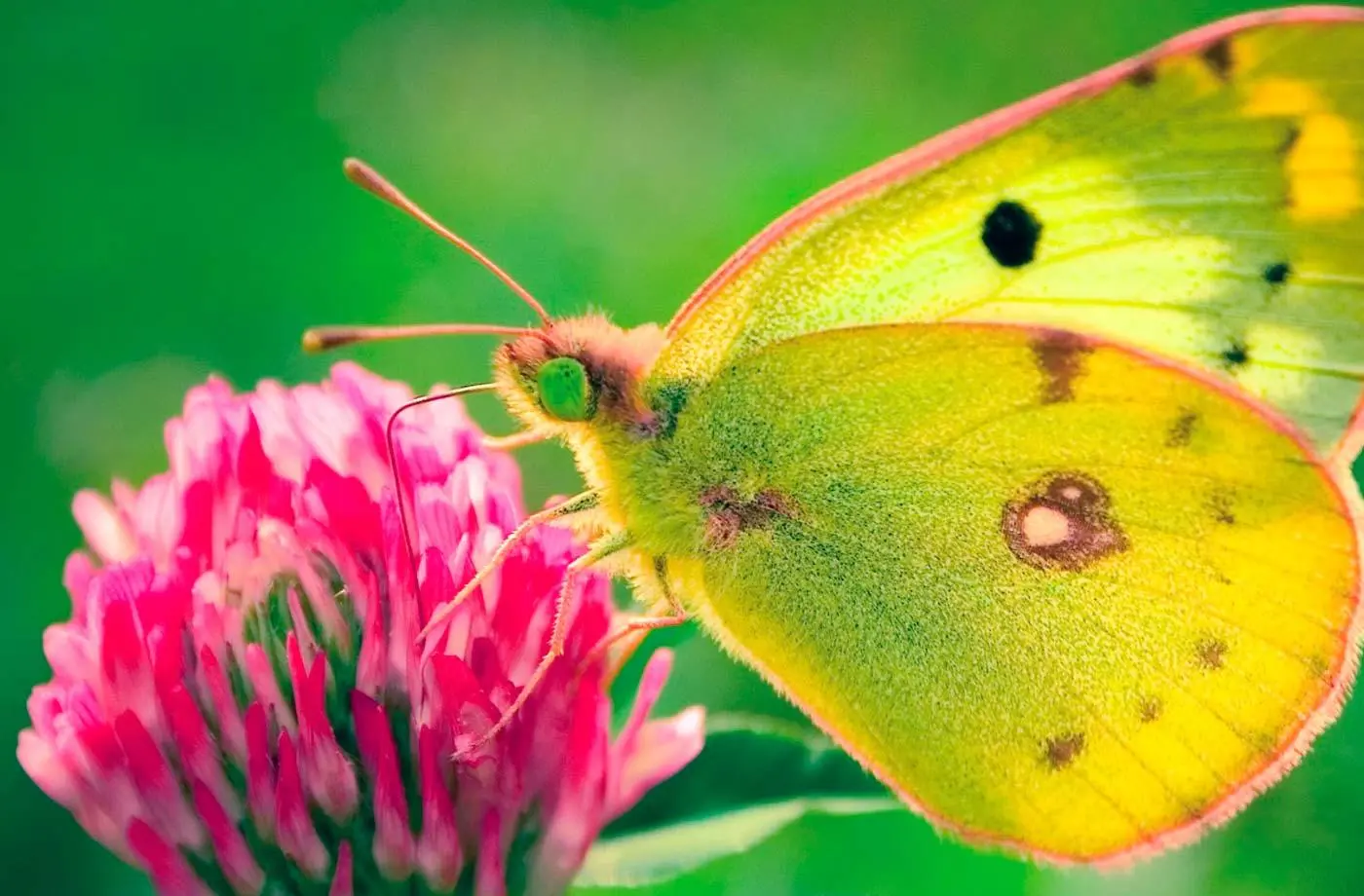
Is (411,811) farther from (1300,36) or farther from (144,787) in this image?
(1300,36)

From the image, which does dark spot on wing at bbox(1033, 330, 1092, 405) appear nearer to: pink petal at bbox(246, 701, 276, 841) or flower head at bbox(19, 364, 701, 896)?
flower head at bbox(19, 364, 701, 896)

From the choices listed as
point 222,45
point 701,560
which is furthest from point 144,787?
point 222,45

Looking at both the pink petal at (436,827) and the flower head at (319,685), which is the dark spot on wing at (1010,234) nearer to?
the flower head at (319,685)

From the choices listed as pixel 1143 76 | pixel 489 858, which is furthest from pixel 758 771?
pixel 1143 76

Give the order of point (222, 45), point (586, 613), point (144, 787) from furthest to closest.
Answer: point (222, 45), point (586, 613), point (144, 787)

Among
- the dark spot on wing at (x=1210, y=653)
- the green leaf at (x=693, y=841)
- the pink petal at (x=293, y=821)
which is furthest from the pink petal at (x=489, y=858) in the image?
the dark spot on wing at (x=1210, y=653)

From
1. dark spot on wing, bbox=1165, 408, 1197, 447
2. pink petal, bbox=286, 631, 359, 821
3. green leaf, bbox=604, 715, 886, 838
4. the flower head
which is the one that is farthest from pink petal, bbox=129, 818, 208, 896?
dark spot on wing, bbox=1165, 408, 1197, 447
